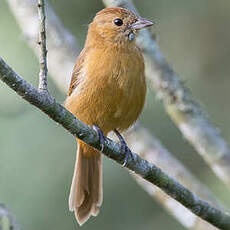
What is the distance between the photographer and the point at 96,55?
4.54 m

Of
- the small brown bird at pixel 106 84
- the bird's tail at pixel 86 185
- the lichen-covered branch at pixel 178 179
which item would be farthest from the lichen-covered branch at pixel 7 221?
the lichen-covered branch at pixel 178 179

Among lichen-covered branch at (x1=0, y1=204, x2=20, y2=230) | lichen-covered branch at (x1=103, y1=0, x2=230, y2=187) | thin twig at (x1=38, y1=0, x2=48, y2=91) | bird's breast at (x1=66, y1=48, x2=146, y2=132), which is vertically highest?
lichen-covered branch at (x1=103, y1=0, x2=230, y2=187)

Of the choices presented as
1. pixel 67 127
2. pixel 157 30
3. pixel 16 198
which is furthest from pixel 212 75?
pixel 67 127

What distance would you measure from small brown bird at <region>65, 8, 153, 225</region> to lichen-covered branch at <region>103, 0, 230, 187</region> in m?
0.31

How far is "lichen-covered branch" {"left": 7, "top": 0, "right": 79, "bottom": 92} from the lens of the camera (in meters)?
5.45

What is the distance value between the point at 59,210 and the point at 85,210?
1100 millimetres

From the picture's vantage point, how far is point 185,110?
501 centimetres

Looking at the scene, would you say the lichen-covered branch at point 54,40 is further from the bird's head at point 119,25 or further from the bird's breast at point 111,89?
the bird's breast at point 111,89

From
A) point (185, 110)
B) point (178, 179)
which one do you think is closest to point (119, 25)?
point (185, 110)

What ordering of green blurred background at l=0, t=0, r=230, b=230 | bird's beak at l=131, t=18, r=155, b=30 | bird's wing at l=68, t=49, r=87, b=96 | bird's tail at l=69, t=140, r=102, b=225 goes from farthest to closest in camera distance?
green blurred background at l=0, t=0, r=230, b=230 < bird's tail at l=69, t=140, r=102, b=225 < bird's beak at l=131, t=18, r=155, b=30 < bird's wing at l=68, t=49, r=87, b=96

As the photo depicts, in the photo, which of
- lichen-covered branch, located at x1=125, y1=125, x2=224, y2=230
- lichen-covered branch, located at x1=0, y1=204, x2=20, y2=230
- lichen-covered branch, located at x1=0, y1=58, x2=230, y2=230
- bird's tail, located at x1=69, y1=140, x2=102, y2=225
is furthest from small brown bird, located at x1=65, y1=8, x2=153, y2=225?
lichen-covered branch, located at x1=0, y1=204, x2=20, y2=230

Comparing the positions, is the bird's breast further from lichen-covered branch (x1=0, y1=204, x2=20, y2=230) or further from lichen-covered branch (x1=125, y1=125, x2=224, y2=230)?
lichen-covered branch (x1=0, y1=204, x2=20, y2=230)

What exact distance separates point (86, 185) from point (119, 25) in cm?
133

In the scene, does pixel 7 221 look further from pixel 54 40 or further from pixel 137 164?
pixel 54 40
